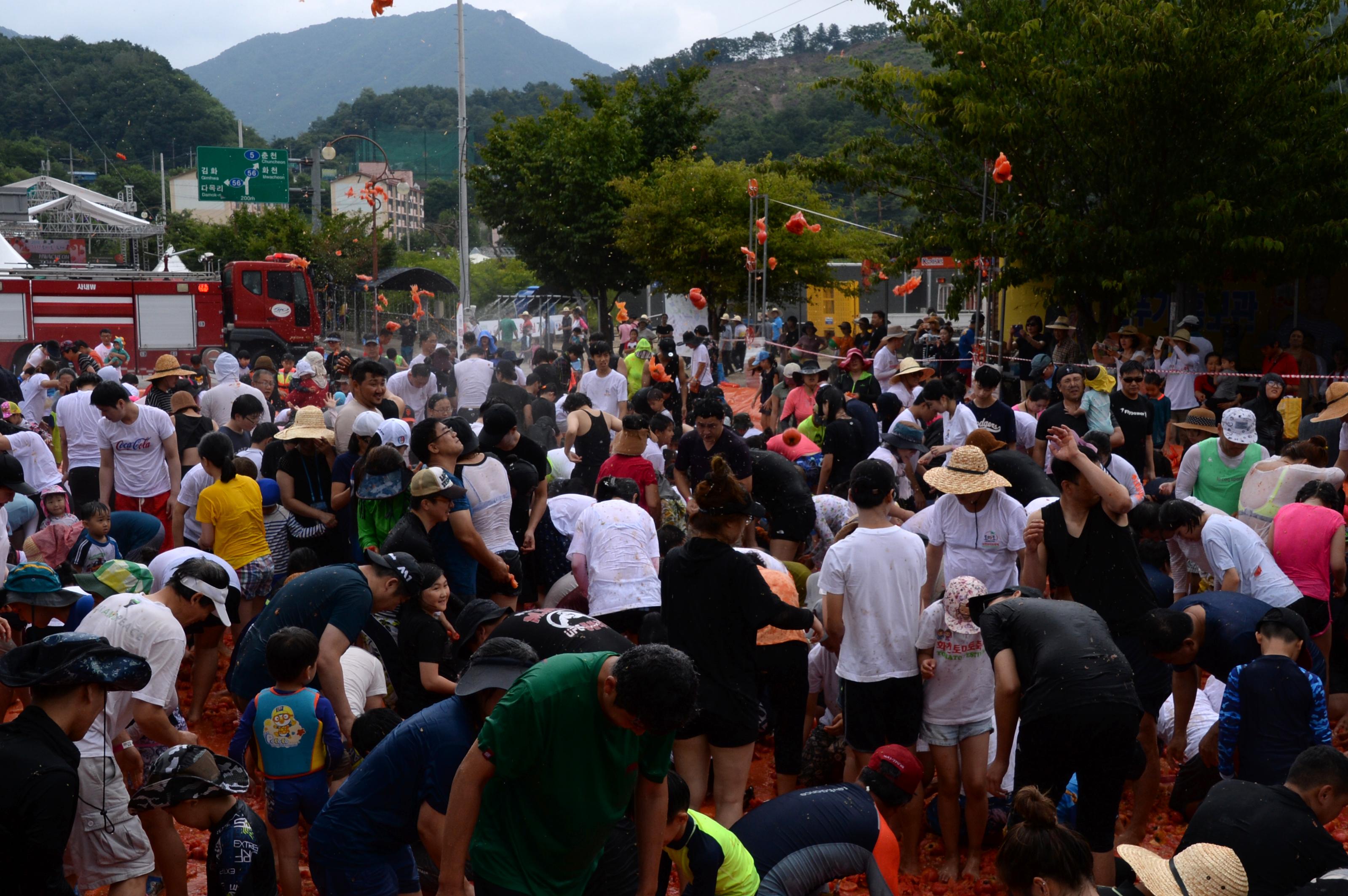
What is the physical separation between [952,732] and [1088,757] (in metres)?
0.86

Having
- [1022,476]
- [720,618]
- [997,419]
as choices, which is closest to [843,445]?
[997,419]

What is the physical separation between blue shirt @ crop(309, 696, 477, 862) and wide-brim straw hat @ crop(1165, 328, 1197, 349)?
12280mm

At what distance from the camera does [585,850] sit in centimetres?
321

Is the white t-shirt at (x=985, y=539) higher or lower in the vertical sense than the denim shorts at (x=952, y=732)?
higher

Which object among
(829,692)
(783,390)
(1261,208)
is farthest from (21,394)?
(1261,208)

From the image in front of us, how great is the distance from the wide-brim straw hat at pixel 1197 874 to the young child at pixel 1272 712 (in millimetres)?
1418

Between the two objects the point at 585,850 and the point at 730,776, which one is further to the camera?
the point at 730,776

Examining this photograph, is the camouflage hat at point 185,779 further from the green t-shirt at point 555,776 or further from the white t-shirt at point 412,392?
the white t-shirt at point 412,392

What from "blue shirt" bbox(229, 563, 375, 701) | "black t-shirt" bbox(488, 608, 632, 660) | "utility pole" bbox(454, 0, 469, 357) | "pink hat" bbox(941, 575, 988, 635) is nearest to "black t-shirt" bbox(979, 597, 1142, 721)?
"pink hat" bbox(941, 575, 988, 635)

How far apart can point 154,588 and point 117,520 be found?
5.03 feet

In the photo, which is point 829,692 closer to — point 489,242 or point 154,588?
point 154,588

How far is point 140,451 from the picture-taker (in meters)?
8.14

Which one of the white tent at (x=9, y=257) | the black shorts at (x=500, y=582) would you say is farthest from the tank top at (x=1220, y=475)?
the white tent at (x=9, y=257)

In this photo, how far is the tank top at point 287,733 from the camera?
4.43 metres
